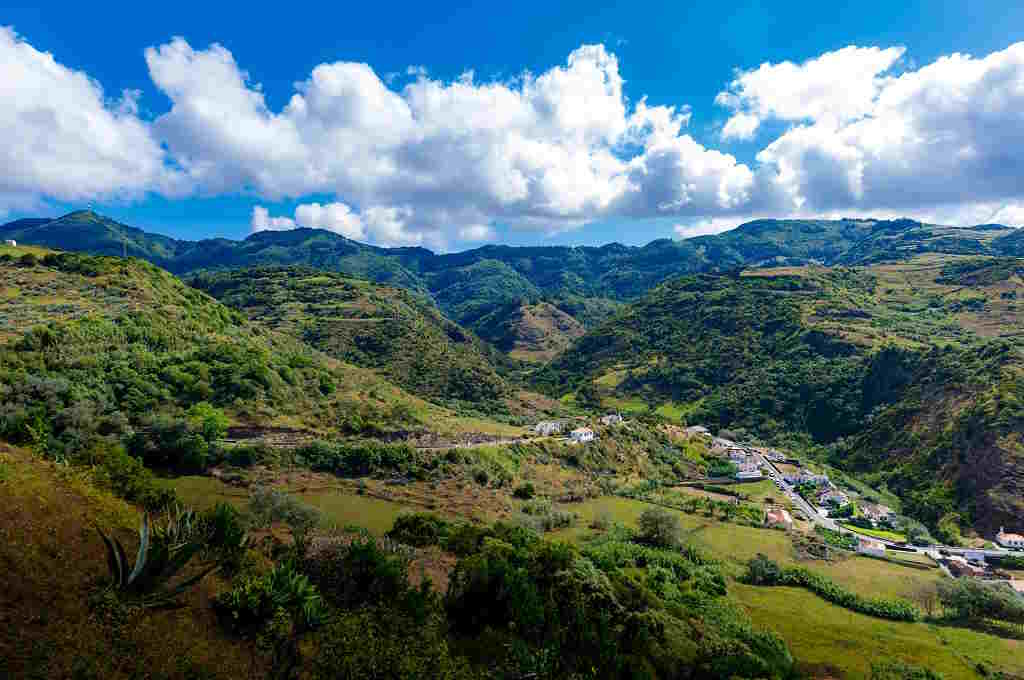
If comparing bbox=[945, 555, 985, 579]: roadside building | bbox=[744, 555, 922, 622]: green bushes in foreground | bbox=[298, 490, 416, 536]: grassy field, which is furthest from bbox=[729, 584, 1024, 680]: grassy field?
bbox=[298, 490, 416, 536]: grassy field

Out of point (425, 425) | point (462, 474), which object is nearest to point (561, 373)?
point (425, 425)

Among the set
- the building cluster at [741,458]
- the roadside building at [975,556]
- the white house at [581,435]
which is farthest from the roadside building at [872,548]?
the white house at [581,435]

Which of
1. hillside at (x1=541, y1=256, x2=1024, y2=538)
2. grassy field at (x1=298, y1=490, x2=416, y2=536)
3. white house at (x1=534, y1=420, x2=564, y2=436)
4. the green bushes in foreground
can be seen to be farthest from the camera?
white house at (x1=534, y1=420, x2=564, y2=436)

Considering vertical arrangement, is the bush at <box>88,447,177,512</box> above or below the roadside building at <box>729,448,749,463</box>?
above

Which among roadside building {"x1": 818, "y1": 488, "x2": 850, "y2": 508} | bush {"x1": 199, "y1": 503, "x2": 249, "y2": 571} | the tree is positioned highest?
bush {"x1": 199, "y1": 503, "x2": 249, "y2": 571}

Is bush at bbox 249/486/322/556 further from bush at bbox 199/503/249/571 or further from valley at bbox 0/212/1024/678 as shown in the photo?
bush at bbox 199/503/249/571

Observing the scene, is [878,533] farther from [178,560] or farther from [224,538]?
[178,560]
